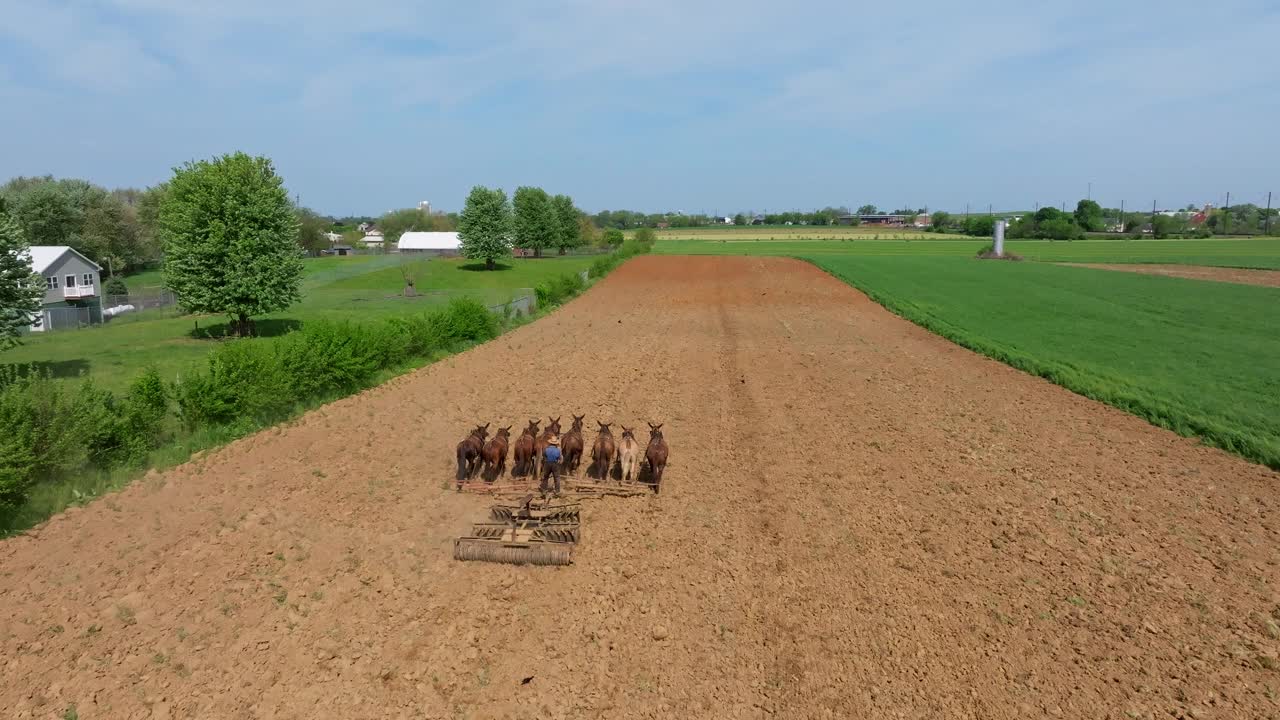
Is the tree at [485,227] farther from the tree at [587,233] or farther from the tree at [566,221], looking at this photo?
the tree at [587,233]

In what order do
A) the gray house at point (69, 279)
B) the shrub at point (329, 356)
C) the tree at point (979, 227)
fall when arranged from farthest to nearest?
the tree at point (979, 227), the gray house at point (69, 279), the shrub at point (329, 356)

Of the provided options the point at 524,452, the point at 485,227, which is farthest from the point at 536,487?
the point at 485,227

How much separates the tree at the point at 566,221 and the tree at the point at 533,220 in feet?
12.3

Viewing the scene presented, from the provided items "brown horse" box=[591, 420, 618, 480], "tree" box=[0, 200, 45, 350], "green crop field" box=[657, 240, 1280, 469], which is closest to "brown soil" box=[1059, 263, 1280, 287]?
"green crop field" box=[657, 240, 1280, 469]

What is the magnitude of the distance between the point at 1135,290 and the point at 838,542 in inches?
1905

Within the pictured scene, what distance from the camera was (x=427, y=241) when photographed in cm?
13112

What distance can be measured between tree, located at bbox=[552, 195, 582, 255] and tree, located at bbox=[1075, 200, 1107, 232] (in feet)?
378

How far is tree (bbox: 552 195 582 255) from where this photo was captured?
114 meters

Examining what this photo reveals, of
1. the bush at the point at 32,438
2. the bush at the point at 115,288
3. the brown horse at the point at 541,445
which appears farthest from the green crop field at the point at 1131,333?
the bush at the point at 115,288

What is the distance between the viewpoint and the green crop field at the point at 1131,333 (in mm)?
18750

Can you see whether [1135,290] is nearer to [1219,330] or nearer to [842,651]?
[1219,330]

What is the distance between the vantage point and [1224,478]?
Result: 14.5 m

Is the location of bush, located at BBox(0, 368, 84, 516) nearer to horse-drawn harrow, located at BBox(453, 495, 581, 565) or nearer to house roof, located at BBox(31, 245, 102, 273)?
horse-drawn harrow, located at BBox(453, 495, 581, 565)

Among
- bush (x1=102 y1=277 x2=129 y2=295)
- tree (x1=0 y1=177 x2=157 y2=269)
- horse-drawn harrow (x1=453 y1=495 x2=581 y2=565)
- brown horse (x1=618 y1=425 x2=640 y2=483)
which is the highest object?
tree (x1=0 y1=177 x2=157 y2=269)
